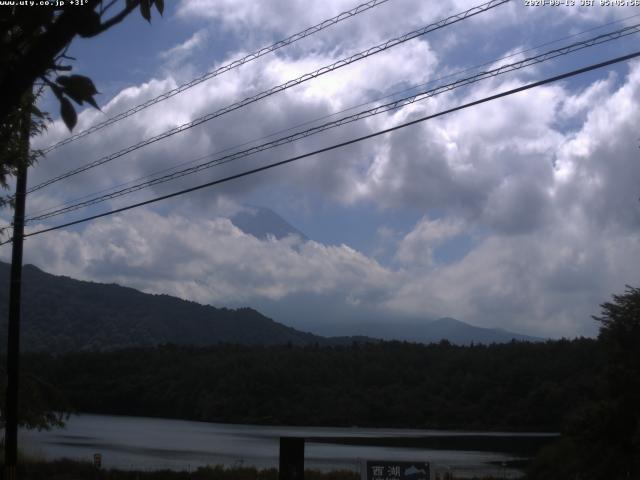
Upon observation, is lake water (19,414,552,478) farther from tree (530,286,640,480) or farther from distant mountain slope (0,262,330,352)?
distant mountain slope (0,262,330,352)

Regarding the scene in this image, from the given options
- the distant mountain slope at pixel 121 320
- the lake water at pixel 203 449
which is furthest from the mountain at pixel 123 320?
the lake water at pixel 203 449

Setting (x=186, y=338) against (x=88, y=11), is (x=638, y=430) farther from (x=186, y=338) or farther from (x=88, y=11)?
(x=186, y=338)

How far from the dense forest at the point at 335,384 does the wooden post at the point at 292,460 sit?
177 ft

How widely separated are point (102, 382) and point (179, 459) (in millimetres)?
37876

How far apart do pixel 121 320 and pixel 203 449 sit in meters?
110

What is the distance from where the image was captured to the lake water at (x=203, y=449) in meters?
37.2

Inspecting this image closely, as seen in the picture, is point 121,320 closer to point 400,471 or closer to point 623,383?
point 623,383

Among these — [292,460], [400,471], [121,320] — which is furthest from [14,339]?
[121,320]

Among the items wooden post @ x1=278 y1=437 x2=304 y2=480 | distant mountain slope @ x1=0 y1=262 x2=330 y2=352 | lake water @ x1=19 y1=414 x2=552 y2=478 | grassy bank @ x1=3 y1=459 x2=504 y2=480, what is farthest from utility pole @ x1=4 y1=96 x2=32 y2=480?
distant mountain slope @ x1=0 y1=262 x2=330 y2=352

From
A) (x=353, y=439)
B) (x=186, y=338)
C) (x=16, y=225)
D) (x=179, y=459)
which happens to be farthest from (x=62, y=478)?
(x=186, y=338)

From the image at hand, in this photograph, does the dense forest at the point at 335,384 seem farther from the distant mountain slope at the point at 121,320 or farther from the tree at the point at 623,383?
the distant mountain slope at the point at 121,320

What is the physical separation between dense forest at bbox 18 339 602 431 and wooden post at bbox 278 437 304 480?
54.0 meters

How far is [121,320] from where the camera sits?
154 meters

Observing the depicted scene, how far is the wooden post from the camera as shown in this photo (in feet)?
42.0
